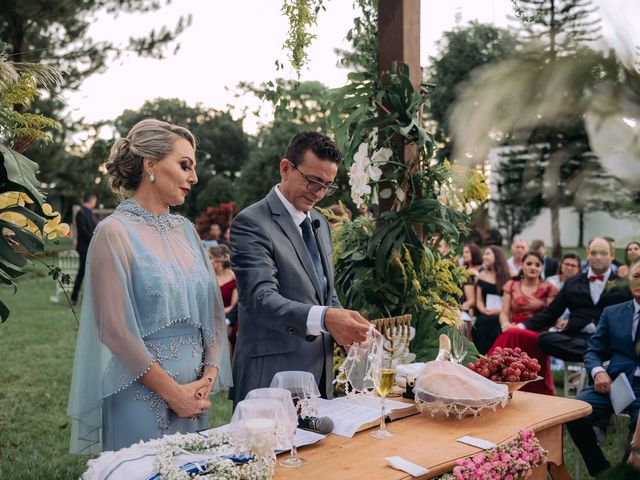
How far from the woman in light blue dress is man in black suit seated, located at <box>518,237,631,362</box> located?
3.88m

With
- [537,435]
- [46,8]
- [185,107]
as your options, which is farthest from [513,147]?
[185,107]

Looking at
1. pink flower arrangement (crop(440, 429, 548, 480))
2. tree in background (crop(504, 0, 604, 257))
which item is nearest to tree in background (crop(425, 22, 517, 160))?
tree in background (crop(504, 0, 604, 257))

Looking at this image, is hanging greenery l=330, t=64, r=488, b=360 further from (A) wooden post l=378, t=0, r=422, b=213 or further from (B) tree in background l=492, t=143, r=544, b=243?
(B) tree in background l=492, t=143, r=544, b=243

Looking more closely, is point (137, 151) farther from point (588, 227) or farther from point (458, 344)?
point (588, 227)

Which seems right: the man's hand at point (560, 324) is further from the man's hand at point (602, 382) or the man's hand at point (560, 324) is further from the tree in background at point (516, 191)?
the tree in background at point (516, 191)

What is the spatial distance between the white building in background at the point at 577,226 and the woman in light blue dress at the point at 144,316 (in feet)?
6.27

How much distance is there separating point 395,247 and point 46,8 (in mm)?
10830

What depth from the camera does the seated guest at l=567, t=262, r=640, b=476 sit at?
4062mm

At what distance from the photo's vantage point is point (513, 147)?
52cm

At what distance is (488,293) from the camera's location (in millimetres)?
7258

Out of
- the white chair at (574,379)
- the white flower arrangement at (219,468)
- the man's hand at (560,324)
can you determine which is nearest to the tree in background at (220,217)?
the man's hand at (560,324)

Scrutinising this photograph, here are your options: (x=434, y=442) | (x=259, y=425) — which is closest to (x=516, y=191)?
(x=259, y=425)

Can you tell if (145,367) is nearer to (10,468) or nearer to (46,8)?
(10,468)

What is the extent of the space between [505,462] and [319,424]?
0.60 metres
